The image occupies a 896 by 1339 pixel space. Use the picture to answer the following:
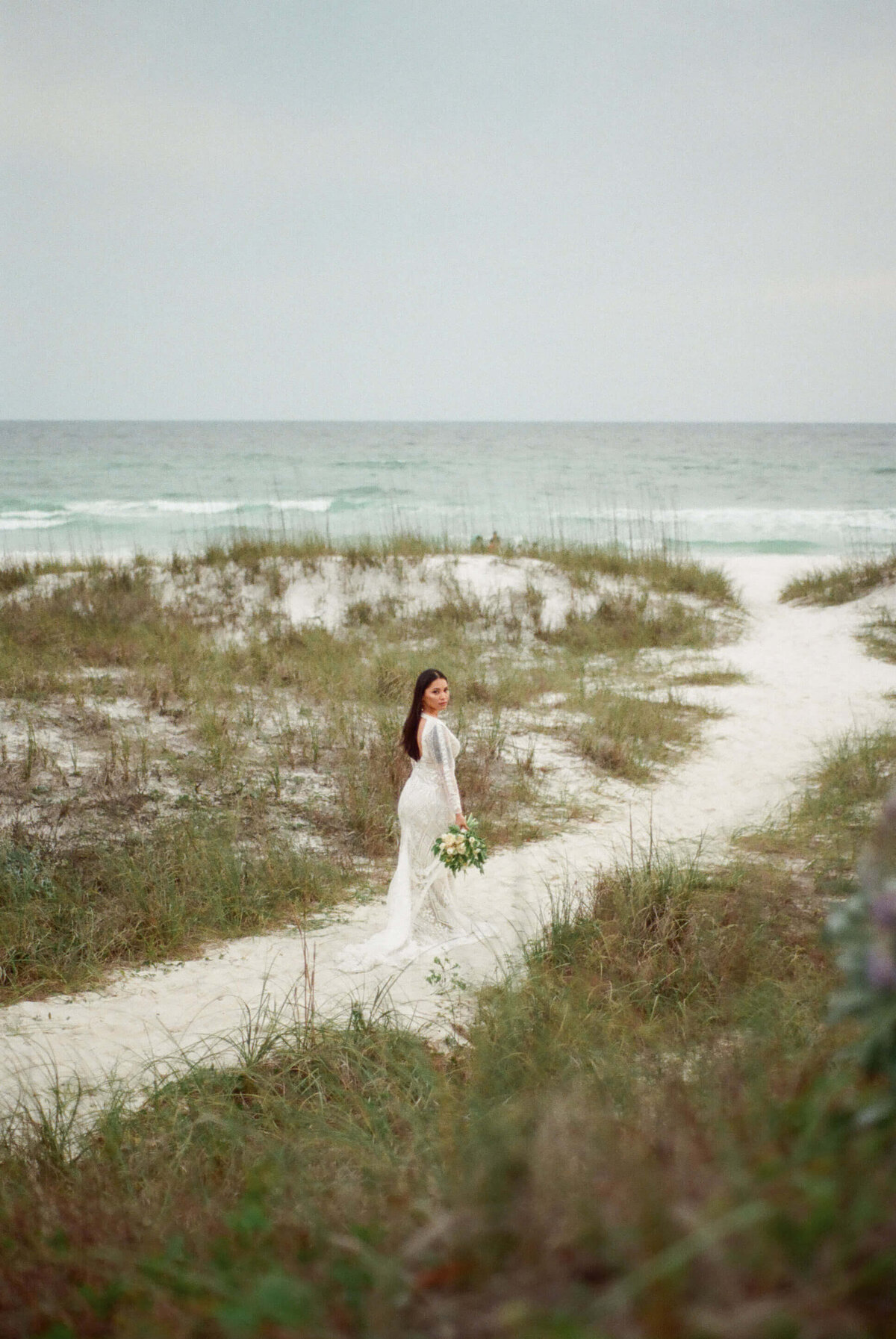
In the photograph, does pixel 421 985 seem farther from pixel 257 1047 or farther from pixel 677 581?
pixel 677 581

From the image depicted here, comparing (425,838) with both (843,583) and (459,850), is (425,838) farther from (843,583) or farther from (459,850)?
(843,583)

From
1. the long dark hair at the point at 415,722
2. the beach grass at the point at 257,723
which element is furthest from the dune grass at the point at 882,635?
the long dark hair at the point at 415,722

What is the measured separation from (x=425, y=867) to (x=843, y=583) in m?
13.4

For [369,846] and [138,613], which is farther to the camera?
[138,613]

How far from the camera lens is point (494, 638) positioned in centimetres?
1448

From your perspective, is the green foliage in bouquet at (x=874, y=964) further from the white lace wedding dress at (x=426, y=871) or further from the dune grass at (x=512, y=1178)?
the white lace wedding dress at (x=426, y=871)

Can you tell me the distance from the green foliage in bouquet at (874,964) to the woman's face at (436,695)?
4.51 m

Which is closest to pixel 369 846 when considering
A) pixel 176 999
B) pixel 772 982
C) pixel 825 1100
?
pixel 176 999

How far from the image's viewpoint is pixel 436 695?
236 inches

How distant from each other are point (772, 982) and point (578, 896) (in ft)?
4.71

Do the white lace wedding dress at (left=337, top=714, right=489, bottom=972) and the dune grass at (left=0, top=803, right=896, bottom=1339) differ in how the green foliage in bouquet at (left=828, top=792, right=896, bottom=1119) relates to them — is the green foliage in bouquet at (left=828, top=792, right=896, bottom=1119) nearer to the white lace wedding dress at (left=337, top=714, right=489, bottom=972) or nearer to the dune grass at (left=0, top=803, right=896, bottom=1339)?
the dune grass at (left=0, top=803, right=896, bottom=1339)

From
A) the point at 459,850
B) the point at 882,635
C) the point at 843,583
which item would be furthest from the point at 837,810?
the point at 843,583

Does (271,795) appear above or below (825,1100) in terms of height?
below

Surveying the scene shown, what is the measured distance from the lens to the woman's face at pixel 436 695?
5.99 m
